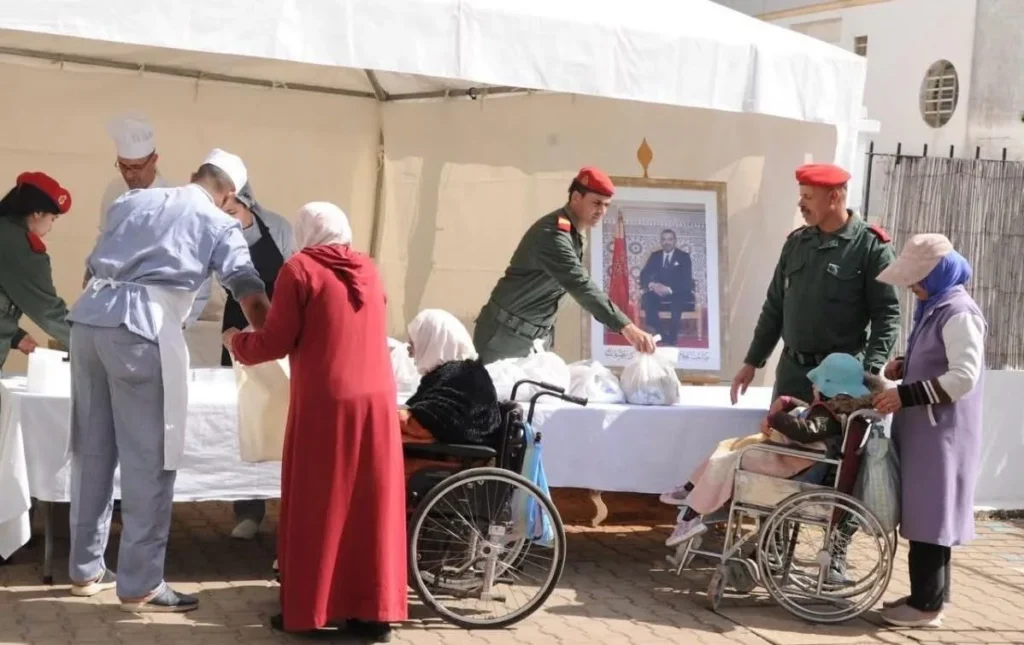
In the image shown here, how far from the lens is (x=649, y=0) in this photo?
6.80 metres

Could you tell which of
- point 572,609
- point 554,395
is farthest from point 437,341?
point 572,609

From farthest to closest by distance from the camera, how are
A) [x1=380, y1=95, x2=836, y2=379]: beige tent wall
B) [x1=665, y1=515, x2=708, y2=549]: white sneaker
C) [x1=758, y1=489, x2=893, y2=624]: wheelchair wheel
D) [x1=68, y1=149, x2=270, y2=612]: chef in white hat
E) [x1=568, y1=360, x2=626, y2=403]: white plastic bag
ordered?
[x1=380, y1=95, x2=836, y2=379]: beige tent wall, [x1=568, y1=360, x2=626, y2=403]: white plastic bag, [x1=665, y1=515, x2=708, y2=549]: white sneaker, [x1=758, y1=489, x2=893, y2=624]: wheelchair wheel, [x1=68, y1=149, x2=270, y2=612]: chef in white hat

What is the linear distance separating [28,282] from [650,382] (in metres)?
2.57

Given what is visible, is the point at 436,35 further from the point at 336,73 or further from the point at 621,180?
the point at 336,73

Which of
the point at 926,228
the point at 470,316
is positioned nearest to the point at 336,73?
the point at 470,316

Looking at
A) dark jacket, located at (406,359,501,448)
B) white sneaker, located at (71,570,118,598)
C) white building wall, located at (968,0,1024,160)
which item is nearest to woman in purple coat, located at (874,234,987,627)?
dark jacket, located at (406,359,501,448)

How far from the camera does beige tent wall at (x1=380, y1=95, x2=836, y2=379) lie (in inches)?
310

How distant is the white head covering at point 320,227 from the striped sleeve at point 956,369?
2.14 meters

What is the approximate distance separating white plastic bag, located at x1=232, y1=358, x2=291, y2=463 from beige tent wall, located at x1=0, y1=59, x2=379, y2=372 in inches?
99.1

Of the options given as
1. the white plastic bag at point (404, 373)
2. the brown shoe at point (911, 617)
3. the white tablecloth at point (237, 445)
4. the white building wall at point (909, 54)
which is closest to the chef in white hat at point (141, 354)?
the white tablecloth at point (237, 445)

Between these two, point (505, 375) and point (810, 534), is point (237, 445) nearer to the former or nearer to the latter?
point (505, 375)

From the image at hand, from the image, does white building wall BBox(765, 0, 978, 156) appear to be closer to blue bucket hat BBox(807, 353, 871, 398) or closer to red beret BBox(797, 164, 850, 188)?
red beret BBox(797, 164, 850, 188)

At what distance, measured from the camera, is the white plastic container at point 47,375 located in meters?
5.25

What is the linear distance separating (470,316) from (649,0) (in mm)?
2535
